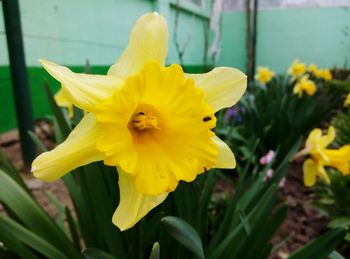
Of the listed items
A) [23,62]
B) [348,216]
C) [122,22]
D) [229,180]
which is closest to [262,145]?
[229,180]

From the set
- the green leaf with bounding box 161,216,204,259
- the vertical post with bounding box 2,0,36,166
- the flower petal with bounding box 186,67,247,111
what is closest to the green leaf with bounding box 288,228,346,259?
the green leaf with bounding box 161,216,204,259

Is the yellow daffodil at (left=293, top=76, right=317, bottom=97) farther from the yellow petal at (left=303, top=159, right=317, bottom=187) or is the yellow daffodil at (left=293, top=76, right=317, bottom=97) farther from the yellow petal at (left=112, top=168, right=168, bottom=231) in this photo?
the yellow petal at (left=112, top=168, right=168, bottom=231)

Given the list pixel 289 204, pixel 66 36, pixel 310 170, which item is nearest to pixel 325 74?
pixel 289 204

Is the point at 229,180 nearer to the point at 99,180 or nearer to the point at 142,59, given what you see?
the point at 99,180

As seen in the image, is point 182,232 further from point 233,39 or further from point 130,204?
point 233,39

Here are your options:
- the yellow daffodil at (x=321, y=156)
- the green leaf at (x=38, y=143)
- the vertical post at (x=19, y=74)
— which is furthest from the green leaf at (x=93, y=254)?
the vertical post at (x=19, y=74)

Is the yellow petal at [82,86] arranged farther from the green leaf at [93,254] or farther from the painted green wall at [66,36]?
the painted green wall at [66,36]
